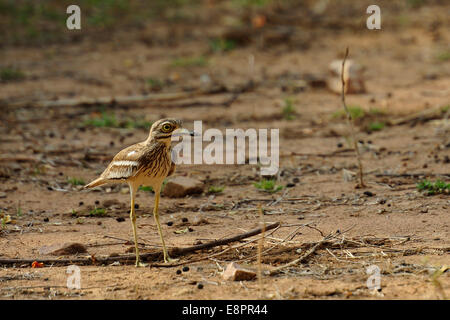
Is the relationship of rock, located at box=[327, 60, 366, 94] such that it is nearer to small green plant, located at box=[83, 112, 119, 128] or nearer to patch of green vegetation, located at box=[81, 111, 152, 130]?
patch of green vegetation, located at box=[81, 111, 152, 130]

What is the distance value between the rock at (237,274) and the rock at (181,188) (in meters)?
2.22

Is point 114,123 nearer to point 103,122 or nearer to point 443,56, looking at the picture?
point 103,122

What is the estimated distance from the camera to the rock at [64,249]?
4.98 meters

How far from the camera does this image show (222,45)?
1334 cm

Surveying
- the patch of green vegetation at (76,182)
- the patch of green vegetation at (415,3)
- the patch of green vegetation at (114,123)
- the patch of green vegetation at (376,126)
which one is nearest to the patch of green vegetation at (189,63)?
the patch of green vegetation at (114,123)

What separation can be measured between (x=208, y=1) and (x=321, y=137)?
833 centimetres

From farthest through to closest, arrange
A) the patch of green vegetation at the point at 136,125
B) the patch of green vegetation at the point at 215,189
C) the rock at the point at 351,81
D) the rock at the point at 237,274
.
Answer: the rock at the point at 351,81 → the patch of green vegetation at the point at 136,125 → the patch of green vegetation at the point at 215,189 → the rock at the point at 237,274

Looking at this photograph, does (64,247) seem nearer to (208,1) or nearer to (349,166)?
(349,166)

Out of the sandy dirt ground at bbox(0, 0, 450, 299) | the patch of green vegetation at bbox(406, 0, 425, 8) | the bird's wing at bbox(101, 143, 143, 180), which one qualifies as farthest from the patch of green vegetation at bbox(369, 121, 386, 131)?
the patch of green vegetation at bbox(406, 0, 425, 8)

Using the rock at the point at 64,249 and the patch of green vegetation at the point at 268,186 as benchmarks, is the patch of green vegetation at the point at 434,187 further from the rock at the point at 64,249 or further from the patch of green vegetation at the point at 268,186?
the rock at the point at 64,249

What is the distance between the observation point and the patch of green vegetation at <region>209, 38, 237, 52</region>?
13289 millimetres

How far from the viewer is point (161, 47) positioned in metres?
13.7

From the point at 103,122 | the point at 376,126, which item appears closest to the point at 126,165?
the point at 103,122

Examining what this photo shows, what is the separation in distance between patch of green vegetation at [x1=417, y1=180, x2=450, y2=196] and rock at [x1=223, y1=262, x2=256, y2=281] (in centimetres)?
242
